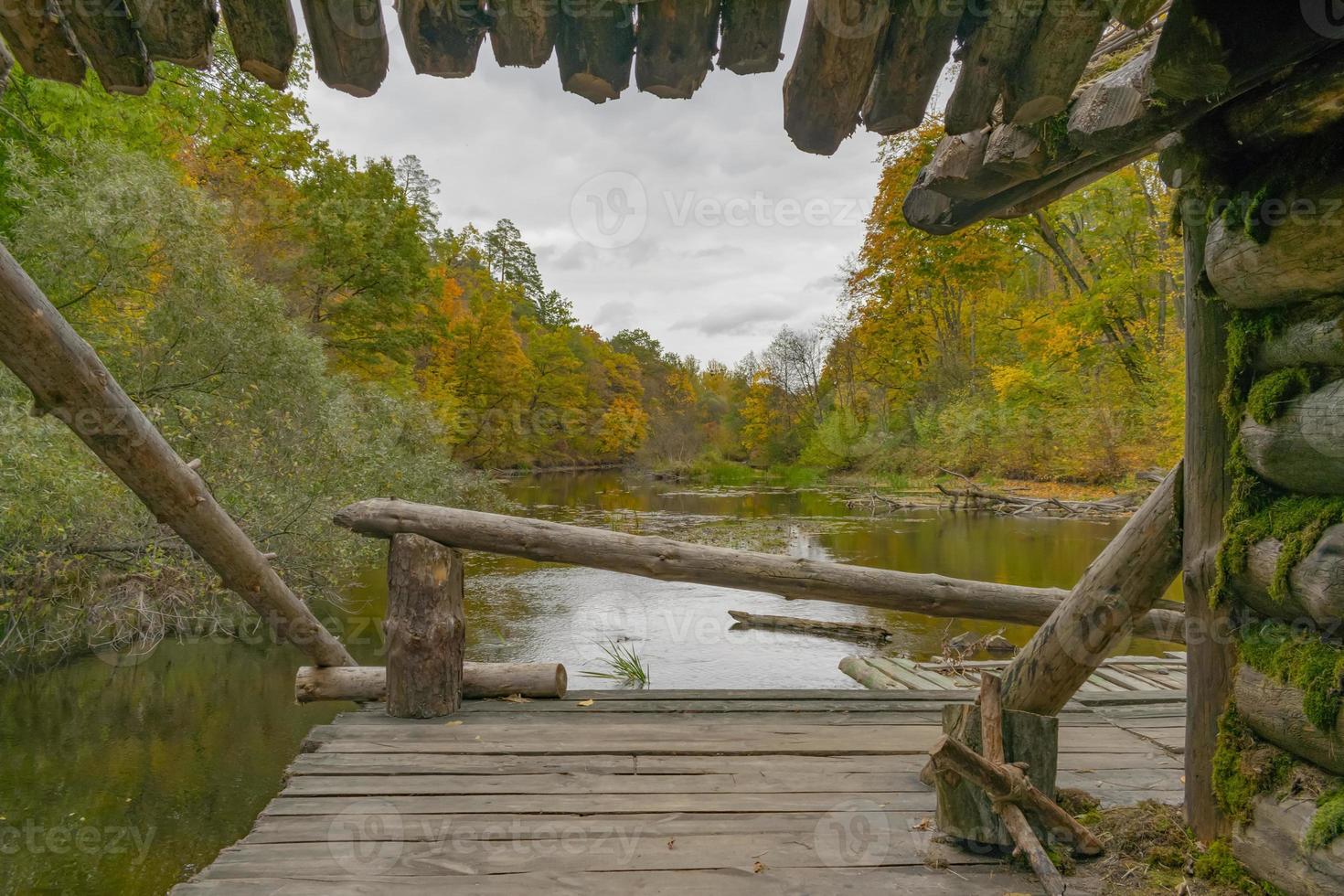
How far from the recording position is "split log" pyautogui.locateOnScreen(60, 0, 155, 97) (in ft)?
4.38

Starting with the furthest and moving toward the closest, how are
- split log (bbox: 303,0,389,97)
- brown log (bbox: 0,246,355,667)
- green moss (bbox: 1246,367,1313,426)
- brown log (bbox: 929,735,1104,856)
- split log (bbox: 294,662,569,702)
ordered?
split log (bbox: 294,662,569,702), brown log (bbox: 0,246,355,667), brown log (bbox: 929,735,1104,856), green moss (bbox: 1246,367,1313,426), split log (bbox: 303,0,389,97)

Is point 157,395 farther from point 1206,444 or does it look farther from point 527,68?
point 1206,444

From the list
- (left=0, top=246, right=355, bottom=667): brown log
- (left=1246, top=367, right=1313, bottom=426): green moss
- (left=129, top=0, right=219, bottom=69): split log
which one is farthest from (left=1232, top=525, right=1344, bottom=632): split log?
(left=0, top=246, right=355, bottom=667): brown log

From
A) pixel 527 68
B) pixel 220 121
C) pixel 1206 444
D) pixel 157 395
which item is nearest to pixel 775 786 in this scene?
pixel 1206 444

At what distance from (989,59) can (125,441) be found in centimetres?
310

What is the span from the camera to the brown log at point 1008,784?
2.03 m

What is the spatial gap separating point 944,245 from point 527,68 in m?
14.3

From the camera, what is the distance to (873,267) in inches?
879

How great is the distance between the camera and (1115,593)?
223 centimetres

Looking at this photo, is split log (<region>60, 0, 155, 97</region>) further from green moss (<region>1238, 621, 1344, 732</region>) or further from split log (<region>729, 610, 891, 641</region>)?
split log (<region>729, 610, 891, 641</region>)

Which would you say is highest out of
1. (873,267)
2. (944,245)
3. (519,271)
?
(519,271)

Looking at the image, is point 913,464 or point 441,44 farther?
point 913,464

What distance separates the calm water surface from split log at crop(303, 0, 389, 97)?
450 centimetres

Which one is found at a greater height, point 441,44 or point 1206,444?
point 441,44
